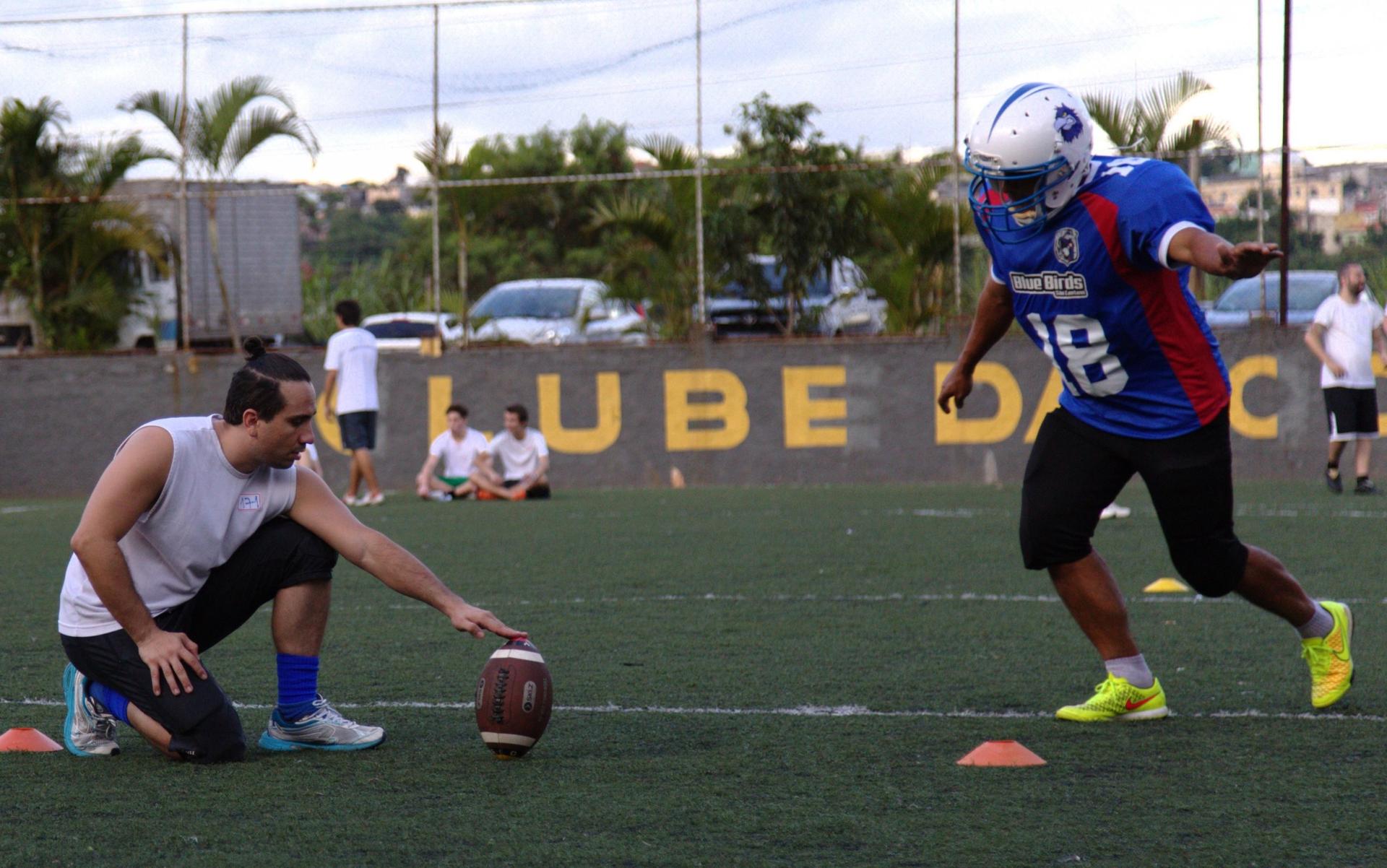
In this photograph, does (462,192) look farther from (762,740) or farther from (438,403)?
A: (762,740)

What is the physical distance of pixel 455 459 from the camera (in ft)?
53.8

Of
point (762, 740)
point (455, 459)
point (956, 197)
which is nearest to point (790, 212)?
point (956, 197)

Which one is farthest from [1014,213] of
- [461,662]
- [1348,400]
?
[1348,400]

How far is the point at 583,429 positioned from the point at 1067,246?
1310 centimetres

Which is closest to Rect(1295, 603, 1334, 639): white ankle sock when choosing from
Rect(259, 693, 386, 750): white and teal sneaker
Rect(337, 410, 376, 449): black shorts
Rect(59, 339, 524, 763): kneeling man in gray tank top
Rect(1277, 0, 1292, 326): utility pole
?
Rect(59, 339, 524, 763): kneeling man in gray tank top

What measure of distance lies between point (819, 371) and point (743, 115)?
2.97m

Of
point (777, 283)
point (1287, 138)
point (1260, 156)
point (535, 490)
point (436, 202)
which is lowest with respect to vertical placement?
point (535, 490)

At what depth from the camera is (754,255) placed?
17859 millimetres

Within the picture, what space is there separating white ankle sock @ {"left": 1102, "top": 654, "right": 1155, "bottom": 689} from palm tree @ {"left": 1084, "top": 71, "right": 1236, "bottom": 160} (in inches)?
488

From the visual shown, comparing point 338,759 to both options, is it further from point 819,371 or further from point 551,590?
point 819,371

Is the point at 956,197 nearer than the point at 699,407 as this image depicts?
Yes

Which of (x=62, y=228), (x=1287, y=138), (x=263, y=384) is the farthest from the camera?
(x=62, y=228)

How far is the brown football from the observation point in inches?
175

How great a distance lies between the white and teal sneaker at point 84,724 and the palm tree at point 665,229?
13251 millimetres
